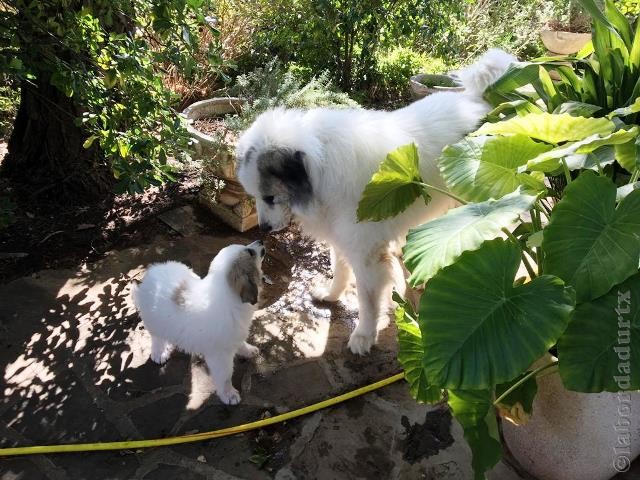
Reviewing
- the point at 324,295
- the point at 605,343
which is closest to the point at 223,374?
the point at 324,295

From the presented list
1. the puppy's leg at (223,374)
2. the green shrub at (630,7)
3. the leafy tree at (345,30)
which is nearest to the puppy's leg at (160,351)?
the puppy's leg at (223,374)

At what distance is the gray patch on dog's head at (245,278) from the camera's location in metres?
2.35

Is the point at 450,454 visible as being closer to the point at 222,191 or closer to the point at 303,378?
the point at 303,378

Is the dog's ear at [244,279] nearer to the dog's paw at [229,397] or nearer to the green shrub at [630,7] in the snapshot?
the dog's paw at [229,397]

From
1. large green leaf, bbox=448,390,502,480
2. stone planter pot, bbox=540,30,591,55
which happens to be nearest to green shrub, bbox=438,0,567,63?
stone planter pot, bbox=540,30,591,55

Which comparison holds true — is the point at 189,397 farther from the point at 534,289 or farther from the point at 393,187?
the point at 534,289

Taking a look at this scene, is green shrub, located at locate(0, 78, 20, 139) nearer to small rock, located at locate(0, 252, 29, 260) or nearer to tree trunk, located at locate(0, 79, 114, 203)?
tree trunk, located at locate(0, 79, 114, 203)

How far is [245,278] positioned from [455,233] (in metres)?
1.21

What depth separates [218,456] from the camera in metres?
2.29

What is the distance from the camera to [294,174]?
248 cm

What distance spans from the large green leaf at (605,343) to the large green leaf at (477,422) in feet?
1.00

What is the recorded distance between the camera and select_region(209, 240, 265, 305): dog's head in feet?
7.73

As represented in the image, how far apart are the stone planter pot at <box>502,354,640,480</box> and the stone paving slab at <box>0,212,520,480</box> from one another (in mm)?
384

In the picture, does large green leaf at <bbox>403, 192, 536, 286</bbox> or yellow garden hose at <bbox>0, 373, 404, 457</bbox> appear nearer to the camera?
large green leaf at <bbox>403, 192, 536, 286</bbox>
